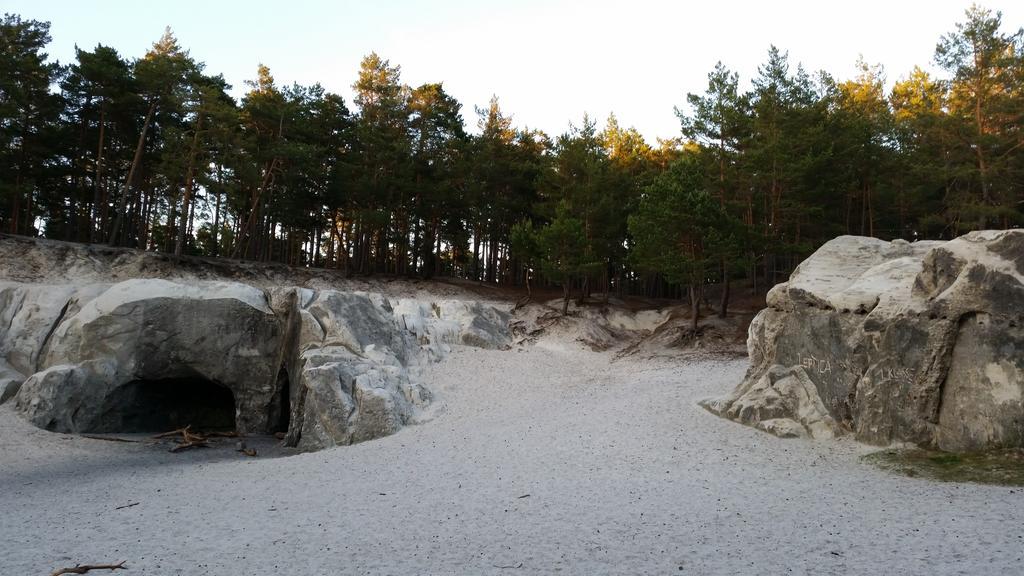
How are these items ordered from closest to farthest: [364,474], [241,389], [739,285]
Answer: [364,474] → [241,389] → [739,285]

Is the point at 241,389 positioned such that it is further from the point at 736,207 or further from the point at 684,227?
the point at 736,207

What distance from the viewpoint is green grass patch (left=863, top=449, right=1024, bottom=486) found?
29.9ft

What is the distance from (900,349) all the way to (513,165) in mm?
31950

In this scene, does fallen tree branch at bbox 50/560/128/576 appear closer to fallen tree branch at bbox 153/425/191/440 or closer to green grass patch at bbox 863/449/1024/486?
fallen tree branch at bbox 153/425/191/440

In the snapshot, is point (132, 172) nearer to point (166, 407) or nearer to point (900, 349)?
point (166, 407)

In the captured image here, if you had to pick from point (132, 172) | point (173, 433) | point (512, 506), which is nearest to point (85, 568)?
point (512, 506)

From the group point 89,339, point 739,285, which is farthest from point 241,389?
point 739,285

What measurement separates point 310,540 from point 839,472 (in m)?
10.1

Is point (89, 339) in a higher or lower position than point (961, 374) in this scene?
lower

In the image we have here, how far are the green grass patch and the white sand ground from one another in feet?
1.66

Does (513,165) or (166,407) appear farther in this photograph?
(513,165)

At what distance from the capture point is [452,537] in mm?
7652

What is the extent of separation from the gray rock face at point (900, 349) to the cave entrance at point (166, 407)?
64.7ft

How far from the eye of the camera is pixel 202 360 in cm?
1864
